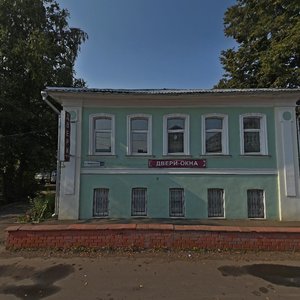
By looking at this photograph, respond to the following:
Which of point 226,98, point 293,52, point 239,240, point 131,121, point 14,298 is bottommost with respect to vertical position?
point 14,298

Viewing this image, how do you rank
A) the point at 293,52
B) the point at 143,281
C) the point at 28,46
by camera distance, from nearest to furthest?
the point at 143,281 < the point at 293,52 < the point at 28,46

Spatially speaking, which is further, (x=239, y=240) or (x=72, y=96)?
(x=72, y=96)

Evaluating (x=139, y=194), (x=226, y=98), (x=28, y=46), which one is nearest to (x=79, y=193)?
(x=139, y=194)

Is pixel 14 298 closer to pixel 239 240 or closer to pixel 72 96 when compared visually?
pixel 239 240

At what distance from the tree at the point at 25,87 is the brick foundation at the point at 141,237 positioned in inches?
555

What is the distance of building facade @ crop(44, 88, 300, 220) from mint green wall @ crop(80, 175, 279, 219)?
0.13ft

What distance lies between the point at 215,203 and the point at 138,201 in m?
3.19

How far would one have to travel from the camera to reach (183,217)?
13234 millimetres

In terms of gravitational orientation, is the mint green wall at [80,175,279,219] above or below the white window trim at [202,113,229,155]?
below

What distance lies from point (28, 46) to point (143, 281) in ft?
63.9

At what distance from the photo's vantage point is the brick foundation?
7832mm

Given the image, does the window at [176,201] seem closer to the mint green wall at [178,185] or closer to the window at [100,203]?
the mint green wall at [178,185]

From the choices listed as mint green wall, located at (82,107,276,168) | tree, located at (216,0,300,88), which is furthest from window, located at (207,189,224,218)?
tree, located at (216,0,300,88)

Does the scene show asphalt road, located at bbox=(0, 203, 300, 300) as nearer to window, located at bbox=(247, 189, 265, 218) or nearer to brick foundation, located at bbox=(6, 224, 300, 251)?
brick foundation, located at bbox=(6, 224, 300, 251)
